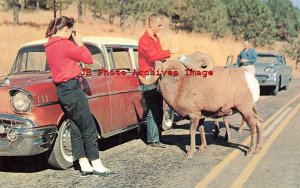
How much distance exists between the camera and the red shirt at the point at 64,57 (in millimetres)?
5449

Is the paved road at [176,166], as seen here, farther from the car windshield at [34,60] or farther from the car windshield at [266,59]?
the car windshield at [266,59]

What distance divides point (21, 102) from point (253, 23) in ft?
181

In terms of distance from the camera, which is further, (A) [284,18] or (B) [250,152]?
(A) [284,18]

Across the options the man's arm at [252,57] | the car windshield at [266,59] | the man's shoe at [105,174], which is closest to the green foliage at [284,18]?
the car windshield at [266,59]

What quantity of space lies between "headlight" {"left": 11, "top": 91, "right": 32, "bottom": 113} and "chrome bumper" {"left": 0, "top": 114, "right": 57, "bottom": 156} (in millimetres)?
111

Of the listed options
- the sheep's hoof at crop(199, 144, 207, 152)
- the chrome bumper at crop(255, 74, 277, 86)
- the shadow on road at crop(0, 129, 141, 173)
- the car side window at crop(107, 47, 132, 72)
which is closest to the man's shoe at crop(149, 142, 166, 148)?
the sheep's hoof at crop(199, 144, 207, 152)

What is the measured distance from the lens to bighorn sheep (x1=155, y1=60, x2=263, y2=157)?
6738mm

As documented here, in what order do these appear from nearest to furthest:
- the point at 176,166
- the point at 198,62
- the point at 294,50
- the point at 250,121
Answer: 1. the point at 176,166
2. the point at 198,62
3. the point at 250,121
4. the point at 294,50

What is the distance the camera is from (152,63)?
7.14 metres

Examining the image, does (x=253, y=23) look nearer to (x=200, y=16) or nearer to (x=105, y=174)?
(x=200, y=16)

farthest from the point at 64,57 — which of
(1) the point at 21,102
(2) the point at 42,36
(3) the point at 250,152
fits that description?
(2) the point at 42,36

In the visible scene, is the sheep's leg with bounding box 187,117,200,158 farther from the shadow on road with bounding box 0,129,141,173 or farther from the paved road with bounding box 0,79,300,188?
the shadow on road with bounding box 0,129,141,173

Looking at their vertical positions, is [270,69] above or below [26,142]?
below

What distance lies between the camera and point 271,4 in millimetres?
100812
